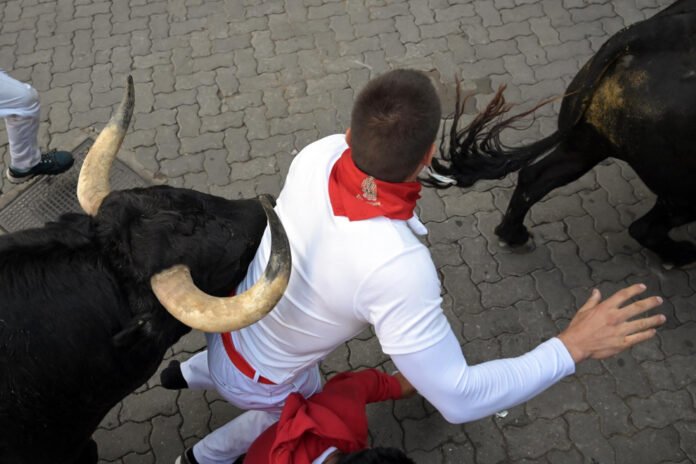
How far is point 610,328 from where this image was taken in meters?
2.07

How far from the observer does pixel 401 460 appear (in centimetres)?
212

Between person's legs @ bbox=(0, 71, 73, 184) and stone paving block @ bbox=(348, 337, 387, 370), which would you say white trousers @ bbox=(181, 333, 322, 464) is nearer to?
stone paving block @ bbox=(348, 337, 387, 370)

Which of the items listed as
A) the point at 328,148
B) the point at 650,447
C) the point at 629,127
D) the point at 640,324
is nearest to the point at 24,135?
the point at 328,148

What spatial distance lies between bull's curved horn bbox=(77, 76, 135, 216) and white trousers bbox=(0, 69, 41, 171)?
1.81m

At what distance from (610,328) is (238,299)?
4.22 ft

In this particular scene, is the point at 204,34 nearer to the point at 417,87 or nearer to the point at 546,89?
the point at 546,89

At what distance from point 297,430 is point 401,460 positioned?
0.39 m

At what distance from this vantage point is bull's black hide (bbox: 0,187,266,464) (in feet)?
6.89

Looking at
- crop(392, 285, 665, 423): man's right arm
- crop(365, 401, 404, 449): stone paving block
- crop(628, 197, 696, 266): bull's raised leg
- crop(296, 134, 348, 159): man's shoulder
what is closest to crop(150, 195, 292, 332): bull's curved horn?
crop(296, 134, 348, 159): man's shoulder

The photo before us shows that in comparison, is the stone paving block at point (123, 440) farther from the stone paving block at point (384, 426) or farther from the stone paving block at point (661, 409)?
the stone paving block at point (661, 409)

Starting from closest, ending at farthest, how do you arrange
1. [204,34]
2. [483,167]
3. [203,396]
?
[483,167] → [203,396] → [204,34]

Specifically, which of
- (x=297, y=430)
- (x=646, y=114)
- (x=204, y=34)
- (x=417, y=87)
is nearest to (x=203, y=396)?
(x=297, y=430)

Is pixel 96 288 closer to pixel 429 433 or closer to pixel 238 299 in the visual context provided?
pixel 238 299

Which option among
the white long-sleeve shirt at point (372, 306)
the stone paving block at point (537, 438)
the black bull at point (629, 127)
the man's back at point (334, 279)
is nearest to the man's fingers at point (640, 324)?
the white long-sleeve shirt at point (372, 306)
